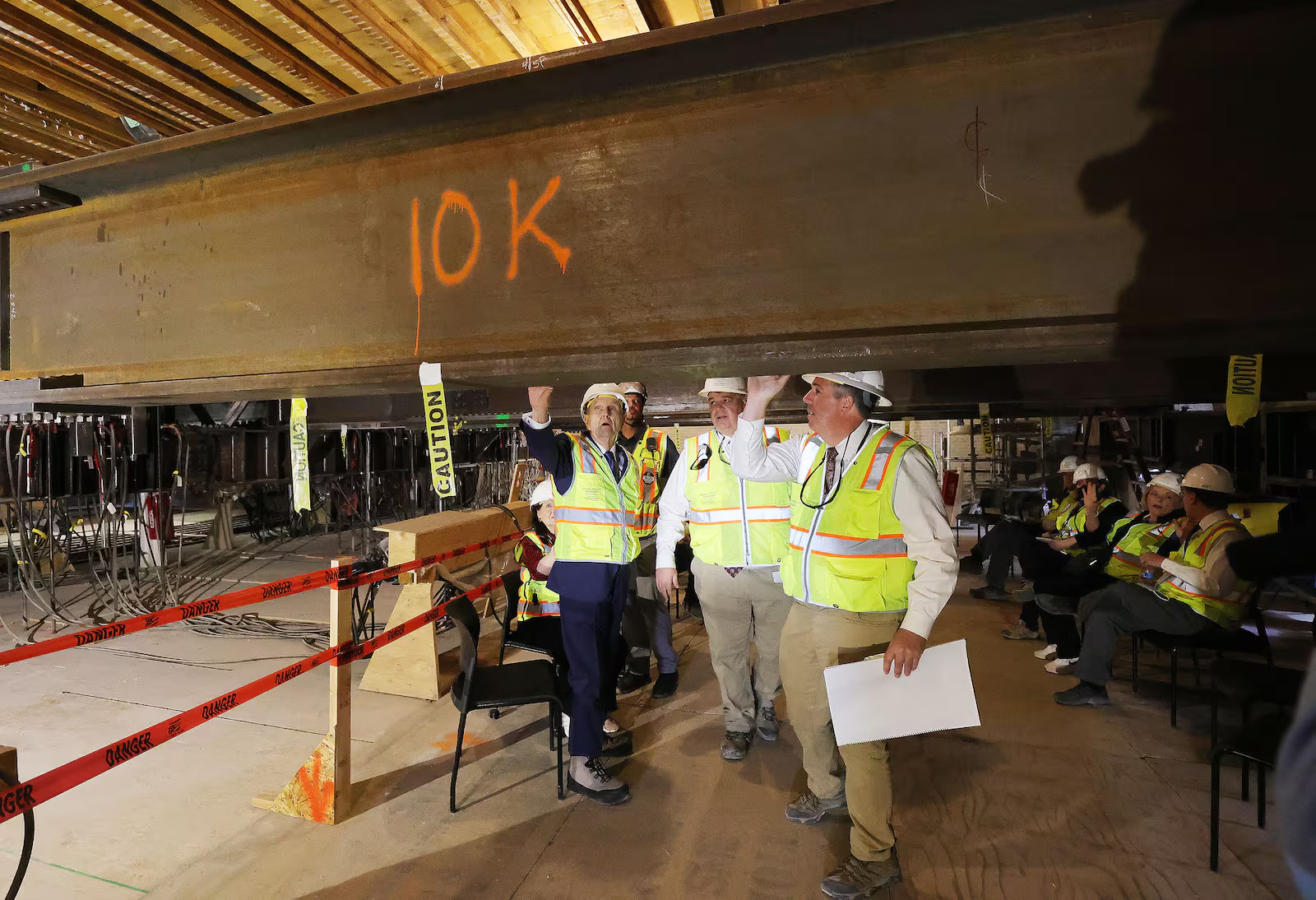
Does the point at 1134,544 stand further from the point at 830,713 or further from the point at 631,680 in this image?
the point at 631,680

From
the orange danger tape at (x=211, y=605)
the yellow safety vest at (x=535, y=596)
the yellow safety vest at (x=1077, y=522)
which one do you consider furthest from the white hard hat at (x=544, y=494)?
the yellow safety vest at (x=1077, y=522)

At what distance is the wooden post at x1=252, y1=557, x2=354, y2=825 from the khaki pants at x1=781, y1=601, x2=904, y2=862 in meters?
2.19

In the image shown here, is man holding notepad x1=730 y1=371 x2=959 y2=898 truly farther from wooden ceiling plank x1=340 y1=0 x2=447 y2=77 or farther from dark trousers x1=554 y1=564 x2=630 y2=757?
wooden ceiling plank x1=340 y1=0 x2=447 y2=77

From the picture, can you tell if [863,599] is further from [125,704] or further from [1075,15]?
[125,704]

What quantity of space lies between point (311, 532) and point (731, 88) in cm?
1422

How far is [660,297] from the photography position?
4.97 feet

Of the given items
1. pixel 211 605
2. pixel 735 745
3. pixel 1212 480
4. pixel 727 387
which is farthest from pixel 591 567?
pixel 1212 480

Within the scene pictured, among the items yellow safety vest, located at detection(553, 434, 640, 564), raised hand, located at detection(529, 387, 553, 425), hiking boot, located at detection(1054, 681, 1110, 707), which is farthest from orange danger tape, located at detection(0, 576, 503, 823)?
hiking boot, located at detection(1054, 681, 1110, 707)

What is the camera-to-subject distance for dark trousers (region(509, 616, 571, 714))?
3.86 m

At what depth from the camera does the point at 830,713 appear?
2.95m

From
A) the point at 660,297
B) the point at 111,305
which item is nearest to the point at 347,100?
the point at 660,297

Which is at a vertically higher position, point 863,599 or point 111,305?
point 111,305

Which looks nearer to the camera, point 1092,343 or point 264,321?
point 1092,343

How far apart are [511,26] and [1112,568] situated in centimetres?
618
